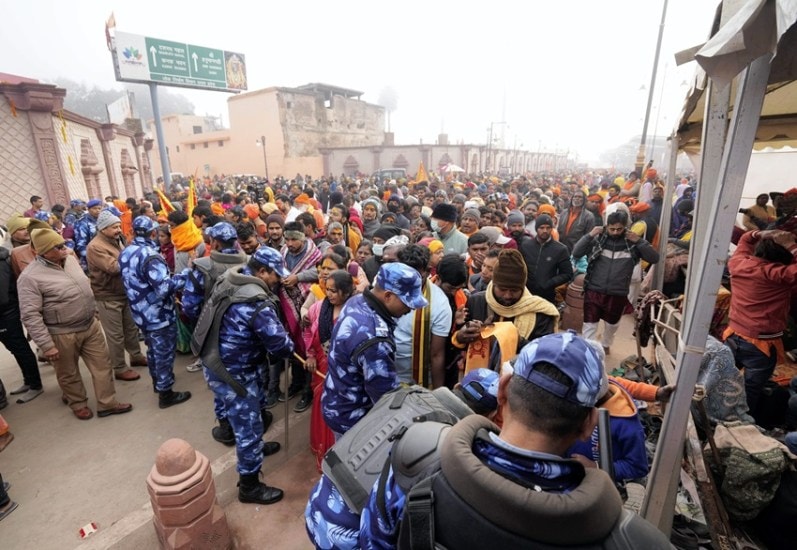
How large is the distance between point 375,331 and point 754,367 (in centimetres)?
344

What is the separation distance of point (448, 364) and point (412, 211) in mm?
6219

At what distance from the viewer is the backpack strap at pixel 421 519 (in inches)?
37.9

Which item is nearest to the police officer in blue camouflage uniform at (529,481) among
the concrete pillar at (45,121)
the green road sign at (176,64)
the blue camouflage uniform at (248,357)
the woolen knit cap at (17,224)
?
the blue camouflage uniform at (248,357)

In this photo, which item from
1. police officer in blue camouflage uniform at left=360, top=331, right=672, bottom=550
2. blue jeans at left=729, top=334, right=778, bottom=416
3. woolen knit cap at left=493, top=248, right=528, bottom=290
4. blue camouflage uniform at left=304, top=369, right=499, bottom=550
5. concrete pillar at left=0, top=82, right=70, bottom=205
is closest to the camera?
police officer in blue camouflage uniform at left=360, top=331, right=672, bottom=550

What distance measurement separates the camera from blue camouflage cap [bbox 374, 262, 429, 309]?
2.25 metres

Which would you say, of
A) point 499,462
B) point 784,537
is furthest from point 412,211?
point 499,462

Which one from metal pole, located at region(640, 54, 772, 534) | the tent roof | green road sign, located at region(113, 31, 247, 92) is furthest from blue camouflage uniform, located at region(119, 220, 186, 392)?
green road sign, located at region(113, 31, 247, 92)

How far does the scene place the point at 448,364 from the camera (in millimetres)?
3221

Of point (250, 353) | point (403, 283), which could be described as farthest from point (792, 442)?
point (250, 353)

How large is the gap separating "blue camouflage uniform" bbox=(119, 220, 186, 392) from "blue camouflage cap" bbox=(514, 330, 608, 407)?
396 cm

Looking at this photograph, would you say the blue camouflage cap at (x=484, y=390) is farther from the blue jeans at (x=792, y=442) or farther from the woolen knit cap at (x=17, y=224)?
the woolen knit cap at (x=17, y=224)

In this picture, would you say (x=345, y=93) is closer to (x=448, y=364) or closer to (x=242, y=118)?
(x=242, y=118)

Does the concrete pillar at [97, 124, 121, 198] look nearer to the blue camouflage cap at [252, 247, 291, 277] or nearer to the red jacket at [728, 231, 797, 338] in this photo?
the blue camouflage cap at [252, 247, 291, 277]

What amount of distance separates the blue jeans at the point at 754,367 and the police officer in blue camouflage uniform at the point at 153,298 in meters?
5.33
